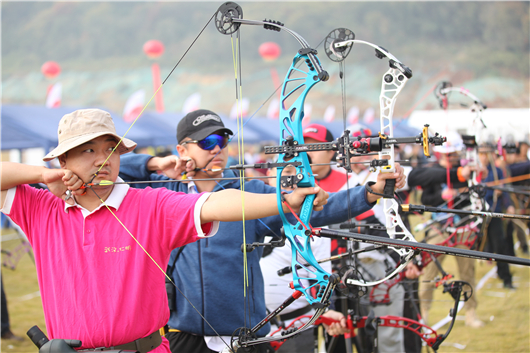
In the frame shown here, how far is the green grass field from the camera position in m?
4.01

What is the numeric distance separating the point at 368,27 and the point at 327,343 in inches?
2775

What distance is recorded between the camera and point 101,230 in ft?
5.13

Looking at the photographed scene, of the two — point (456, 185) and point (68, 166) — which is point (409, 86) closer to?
point (456, 185)

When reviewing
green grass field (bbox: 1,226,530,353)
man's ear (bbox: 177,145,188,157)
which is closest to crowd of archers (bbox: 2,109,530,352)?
man's ear (bbox: 177,145,188,157)

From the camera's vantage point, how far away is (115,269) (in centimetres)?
153

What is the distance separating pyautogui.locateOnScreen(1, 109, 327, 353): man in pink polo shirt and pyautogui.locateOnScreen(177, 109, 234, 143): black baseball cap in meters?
0.66

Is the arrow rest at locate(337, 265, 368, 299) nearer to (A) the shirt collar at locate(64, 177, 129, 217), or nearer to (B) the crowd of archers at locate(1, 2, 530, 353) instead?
(B) the crowd of archers at locate(1, 2, 530, 353)

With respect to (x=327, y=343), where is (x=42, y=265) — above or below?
above

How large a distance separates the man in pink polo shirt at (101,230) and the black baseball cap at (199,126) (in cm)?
66

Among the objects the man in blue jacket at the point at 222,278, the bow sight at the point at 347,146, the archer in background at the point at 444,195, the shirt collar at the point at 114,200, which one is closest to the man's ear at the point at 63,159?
the shirt collar at the point at 114,200

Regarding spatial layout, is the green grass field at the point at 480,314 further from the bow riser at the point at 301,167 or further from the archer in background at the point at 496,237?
the bow riser at the point at 301,167

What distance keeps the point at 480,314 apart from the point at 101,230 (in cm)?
459

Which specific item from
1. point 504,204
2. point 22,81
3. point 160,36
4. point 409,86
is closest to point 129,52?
point 160,36

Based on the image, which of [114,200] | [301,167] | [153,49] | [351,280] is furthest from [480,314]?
[153,49]
